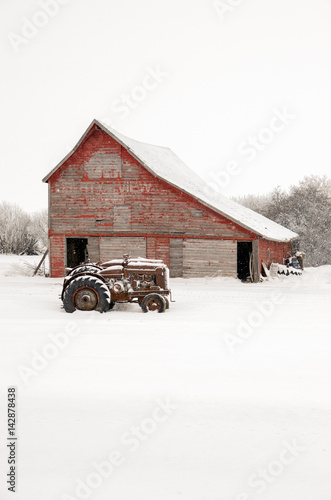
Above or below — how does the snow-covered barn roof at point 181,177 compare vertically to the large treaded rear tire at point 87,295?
above

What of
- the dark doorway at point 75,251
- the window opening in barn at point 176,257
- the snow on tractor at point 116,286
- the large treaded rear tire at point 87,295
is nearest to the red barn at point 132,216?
the window opening in barn at point 176,257

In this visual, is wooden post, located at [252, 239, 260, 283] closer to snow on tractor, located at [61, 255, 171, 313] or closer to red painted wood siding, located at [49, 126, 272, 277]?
red painted wood siding, located at [49, 126, 272, 277]

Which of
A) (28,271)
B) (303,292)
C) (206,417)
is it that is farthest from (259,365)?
(28,271)

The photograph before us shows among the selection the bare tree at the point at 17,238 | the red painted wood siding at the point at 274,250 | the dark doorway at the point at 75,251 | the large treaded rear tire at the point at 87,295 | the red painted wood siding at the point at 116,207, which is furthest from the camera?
the bare tree at the point at 17,238

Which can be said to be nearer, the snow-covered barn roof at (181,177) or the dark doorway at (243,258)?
the snow-covered barn roof at (181,177)

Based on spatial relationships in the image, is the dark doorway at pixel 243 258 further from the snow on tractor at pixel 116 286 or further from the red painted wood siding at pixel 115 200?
the snow on tractor at pixel 116 286

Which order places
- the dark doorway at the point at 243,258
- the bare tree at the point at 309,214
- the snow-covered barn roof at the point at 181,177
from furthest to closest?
the bare tree at the point at 309,214, the dark doorway at the point at 243,258, the snow-covered barn roof at the point at 181,177

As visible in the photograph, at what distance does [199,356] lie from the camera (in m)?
8.32

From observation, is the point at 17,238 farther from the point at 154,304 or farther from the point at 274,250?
the point at 154,304

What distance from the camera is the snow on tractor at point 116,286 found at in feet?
42.7

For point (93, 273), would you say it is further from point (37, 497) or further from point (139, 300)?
point (37, 497)

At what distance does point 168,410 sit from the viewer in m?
5.81

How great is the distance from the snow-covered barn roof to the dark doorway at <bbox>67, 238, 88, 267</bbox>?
3930 millimetres

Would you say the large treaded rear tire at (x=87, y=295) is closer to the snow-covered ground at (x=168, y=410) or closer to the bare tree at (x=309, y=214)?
the snow-covered ground at (x=168, y=410)
